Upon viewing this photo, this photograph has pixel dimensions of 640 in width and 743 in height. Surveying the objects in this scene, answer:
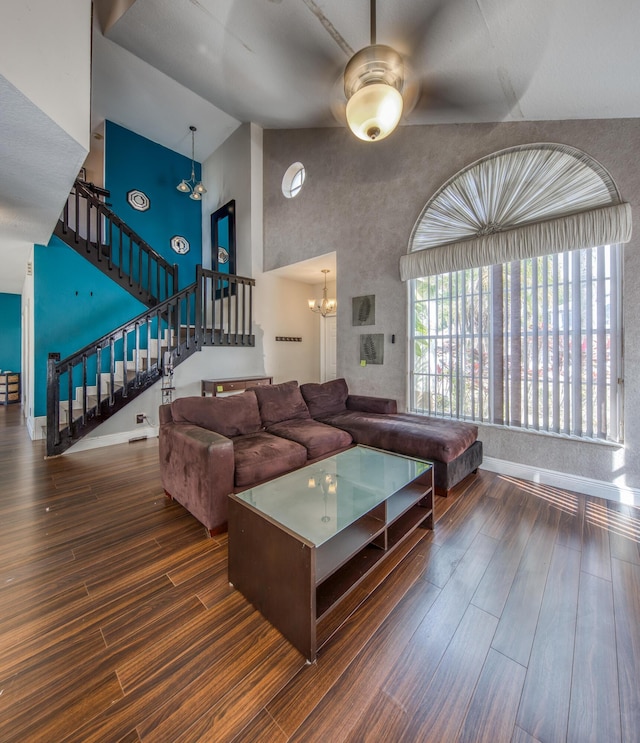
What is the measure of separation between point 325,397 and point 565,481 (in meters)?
2.44

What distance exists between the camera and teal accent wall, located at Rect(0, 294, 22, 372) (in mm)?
7504

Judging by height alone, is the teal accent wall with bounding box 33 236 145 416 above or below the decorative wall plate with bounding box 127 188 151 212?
below

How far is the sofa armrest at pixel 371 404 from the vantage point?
3.79 meters

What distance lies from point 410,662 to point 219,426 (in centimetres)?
201

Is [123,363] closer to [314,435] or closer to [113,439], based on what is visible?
[113,439]

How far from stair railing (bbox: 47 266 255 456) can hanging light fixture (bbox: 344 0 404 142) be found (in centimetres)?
328

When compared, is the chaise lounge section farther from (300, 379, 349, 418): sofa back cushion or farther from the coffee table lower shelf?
the coffee table lower shelf

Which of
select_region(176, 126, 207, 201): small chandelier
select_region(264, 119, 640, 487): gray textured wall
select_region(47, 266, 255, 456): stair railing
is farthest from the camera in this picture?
select_region(176, 126, 207, 201): small chandelier

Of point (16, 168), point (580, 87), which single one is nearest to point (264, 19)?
point (16, 168)

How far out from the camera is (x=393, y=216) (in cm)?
389

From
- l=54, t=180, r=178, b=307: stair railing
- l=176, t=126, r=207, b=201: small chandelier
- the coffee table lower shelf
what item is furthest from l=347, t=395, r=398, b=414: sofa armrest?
l=176, t=126, r=207, b=201: small chandelier

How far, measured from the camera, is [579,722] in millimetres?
1017

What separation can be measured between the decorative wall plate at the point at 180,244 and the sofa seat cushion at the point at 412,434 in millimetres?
5506

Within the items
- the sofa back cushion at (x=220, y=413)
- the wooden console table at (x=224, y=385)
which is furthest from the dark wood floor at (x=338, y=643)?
the wooden console table at (x=224, y=385)
